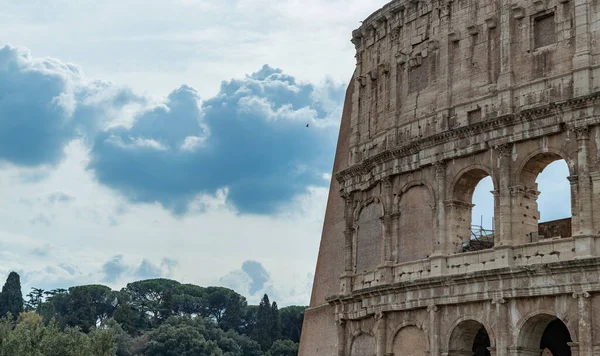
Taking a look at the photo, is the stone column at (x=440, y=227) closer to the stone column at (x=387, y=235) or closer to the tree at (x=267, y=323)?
the stone column at (x=387, y=235)

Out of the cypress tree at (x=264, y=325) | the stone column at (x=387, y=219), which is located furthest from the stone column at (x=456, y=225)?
the cypress tree at (x=264, y=325)

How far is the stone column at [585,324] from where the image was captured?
80.2 ft

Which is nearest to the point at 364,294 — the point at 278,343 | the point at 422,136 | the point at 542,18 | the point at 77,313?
the point at 422,136

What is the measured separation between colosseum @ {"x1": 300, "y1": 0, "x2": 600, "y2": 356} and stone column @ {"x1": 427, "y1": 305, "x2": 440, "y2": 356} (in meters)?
0.03

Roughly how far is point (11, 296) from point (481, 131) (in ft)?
209

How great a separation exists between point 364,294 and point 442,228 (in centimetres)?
391

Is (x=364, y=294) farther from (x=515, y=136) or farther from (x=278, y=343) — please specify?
(x=278, y=343)

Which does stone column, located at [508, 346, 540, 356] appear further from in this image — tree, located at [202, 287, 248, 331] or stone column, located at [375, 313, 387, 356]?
tree, located at [202, 287, 248, 331]

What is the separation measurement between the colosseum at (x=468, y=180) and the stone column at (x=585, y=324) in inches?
1.4

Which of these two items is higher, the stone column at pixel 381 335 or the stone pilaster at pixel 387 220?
the stone pilaster at pixel 387 220

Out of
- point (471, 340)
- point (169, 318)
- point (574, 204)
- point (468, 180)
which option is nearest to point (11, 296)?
point (169, 318)

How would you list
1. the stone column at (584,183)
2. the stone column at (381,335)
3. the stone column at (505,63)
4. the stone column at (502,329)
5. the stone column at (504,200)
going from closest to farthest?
the stone column at (584,183) → the stone column at (502,329) → the stone column at (504,200) → the stone column at (505,63) → the stone column at (381,335)

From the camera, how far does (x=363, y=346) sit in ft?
105

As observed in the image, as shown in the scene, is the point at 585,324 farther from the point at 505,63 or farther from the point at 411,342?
the point at 505,63
